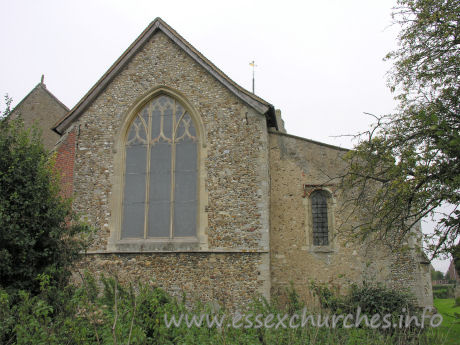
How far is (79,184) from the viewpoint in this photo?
12039 mm

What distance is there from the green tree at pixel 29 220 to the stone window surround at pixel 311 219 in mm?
6275

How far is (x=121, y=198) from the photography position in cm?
1194

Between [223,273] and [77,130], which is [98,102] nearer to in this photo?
[77,130]

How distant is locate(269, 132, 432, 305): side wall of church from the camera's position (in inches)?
459

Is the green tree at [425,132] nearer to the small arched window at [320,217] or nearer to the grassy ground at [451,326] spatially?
the grassy ground at [451,326]

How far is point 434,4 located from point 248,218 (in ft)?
20.4

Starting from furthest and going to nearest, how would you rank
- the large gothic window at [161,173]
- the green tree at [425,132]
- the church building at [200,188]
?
1. the large gothic window at [161,173]
2. the church building at [200,188]
3. the green tree at [425,132]

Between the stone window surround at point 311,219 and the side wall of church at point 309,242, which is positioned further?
the stone window surround at point 311,219

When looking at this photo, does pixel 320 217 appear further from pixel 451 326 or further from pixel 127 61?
pixel 127 61

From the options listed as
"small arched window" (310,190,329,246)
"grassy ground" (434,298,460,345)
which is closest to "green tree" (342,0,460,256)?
"grassy ground" (434,298,460,345)

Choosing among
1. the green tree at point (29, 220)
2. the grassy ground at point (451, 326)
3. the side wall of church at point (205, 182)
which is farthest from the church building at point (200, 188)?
the green tree at point (29, 220)

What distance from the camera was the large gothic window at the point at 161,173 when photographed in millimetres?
11641

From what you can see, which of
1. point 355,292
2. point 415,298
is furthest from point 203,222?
point 415,298

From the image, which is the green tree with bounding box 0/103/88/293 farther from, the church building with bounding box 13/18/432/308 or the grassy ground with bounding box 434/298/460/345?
the grassy ground with bounding box 434/298/460/345
